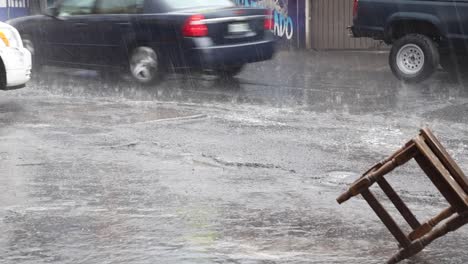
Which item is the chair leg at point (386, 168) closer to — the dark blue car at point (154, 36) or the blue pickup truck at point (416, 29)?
the dark blue car at point (154, 36)

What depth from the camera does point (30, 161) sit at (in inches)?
292

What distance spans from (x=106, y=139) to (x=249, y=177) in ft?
7.33

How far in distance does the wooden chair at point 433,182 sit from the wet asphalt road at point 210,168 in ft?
1.29

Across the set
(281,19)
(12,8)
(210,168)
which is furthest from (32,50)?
(210,168)

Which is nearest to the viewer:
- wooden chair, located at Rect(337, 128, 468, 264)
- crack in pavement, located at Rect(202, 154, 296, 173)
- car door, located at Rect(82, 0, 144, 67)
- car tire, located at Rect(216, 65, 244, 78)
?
wooden chair, located at Rect(337, 128, 468, 264)

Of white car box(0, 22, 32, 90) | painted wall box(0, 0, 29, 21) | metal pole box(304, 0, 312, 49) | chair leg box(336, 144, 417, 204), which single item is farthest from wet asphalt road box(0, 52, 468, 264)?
painted wall box(0, 0, 29, 21)

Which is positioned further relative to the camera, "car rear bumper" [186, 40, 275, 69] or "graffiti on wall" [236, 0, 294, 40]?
"graffiti on wall" [236, 0, 294, 40]

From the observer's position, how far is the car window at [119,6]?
502 inches

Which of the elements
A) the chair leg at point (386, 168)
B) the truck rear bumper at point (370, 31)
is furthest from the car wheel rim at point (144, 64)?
the chair leg at point (386, 168)

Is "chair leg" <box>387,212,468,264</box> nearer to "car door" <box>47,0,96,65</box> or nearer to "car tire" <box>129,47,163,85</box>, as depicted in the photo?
"car tire" <box>129,47,163,85</box>

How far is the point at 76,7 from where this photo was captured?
1364 centimetres

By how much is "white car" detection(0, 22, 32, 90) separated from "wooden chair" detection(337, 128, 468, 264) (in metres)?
7.32

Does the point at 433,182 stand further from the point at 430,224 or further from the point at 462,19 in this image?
the point at 462,19

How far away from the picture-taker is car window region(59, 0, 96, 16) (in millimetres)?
13430
